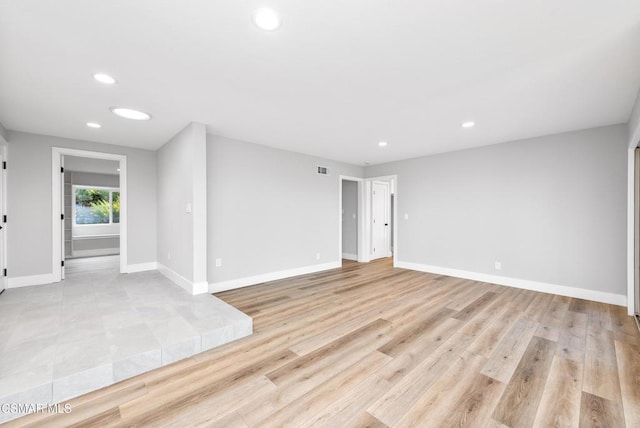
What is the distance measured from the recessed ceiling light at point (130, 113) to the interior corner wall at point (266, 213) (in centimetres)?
89

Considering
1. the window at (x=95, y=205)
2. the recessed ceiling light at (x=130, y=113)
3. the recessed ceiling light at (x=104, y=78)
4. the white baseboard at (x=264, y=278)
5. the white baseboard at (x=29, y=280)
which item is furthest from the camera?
the window at (x=95, y=205)

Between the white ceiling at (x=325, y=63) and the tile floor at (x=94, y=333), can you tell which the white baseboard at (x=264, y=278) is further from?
the white ceiling at (x=325, y=63)

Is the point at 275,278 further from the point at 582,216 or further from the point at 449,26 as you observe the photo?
the point at 582,216

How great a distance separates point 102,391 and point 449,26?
343cm

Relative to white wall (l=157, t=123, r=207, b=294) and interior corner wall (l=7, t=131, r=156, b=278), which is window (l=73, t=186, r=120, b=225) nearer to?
interior corner wall (l=7, t=131, r=156, b=278)

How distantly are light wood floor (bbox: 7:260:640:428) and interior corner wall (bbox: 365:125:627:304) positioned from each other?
0.76 meters

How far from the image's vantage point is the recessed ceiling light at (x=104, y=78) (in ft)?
7.65

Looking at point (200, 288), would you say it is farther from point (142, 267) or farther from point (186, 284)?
point (142, 267)

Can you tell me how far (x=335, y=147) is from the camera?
4.88 m

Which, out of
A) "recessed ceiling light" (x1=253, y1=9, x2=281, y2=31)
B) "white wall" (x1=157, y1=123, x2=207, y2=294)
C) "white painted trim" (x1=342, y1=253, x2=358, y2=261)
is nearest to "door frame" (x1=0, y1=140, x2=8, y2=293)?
"white wall" (x1=157, y1=123, x2=207, y2=294)

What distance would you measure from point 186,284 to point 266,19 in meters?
3.41

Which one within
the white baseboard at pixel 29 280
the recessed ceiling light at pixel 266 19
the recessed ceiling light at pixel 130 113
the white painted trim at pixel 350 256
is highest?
the recessed ceiling light at pixel 266 19

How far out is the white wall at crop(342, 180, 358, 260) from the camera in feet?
22.8

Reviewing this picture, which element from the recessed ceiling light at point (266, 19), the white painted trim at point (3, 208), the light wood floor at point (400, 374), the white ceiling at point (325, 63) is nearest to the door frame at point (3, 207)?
the white painted trim at point (3, 208)
